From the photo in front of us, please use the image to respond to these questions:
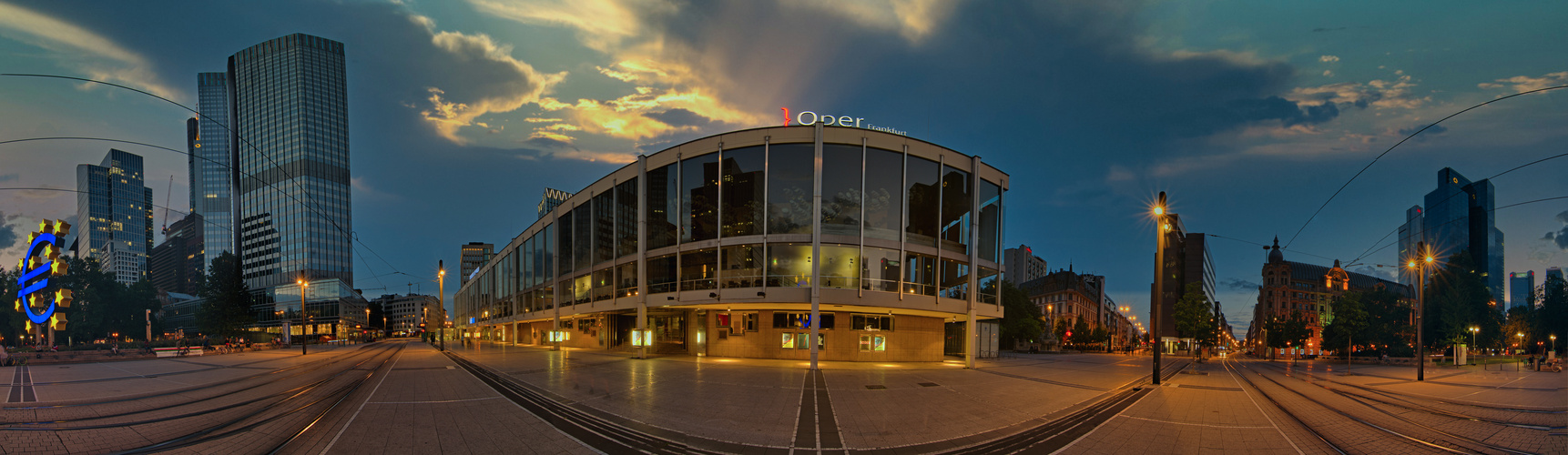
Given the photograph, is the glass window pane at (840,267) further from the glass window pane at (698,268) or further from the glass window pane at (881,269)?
the glass window pane at (698,268)

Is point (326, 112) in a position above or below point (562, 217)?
above

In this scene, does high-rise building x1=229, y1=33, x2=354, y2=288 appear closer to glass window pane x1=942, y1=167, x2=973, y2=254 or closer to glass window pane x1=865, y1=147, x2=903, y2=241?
glass window pane x1=865, y1=147, x2=903, y2=241

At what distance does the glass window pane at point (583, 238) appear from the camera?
50469mm

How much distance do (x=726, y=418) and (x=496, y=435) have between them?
16.5ft

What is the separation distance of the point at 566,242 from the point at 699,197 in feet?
86.9

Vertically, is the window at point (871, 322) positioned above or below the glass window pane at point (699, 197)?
below

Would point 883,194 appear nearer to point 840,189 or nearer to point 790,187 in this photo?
point 840,189

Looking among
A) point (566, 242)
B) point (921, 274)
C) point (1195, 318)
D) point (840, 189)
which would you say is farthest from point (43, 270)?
point (1195, 318)

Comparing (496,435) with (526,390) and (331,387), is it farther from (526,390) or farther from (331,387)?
(331,387)

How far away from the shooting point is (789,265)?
1313 inches

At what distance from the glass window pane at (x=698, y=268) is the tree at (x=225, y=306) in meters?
66.1

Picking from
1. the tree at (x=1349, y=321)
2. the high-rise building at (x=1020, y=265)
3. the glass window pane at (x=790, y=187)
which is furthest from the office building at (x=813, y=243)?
the high-rise building at (x=1020, y=265)

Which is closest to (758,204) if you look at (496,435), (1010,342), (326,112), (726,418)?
(726,418)

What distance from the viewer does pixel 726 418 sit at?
519 inches
